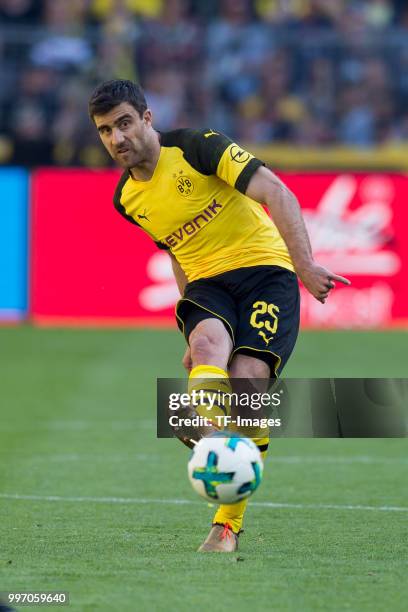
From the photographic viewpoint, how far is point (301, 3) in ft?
67.4

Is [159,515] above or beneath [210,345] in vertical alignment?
beneath

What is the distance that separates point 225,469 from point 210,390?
0.49m

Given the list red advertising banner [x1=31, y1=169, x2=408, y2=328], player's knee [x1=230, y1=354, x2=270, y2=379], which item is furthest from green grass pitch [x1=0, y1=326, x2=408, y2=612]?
red advertising banner [x1=31, y1=169, x2=408, y2=328]

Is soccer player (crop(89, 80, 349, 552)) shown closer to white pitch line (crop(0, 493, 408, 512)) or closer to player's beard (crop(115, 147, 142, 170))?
player's beard (crop(115, 147, 142, 170))

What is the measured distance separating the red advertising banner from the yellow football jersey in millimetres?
10440

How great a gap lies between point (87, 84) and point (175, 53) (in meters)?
1.43

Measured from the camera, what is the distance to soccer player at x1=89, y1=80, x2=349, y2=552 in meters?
5.68

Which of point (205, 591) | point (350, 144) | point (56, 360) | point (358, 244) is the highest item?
point (350, 144)

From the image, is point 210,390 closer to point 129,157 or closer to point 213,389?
point 213,389

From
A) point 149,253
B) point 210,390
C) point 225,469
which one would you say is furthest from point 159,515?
point 149,253

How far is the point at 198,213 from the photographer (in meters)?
5.98

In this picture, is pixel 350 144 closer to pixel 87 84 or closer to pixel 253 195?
pixel 87 84

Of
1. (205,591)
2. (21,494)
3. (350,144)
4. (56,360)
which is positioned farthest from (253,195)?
(350,144)

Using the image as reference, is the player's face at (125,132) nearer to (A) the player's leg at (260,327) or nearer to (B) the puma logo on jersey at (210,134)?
(B) the puma logo on jersey at (210,134)
